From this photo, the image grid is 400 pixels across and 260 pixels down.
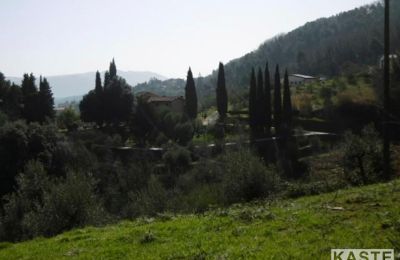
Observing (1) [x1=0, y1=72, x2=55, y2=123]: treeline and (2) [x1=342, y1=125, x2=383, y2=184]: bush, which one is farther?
(1) [x1=0, y1=72, x2=55, y2=123]: treeline

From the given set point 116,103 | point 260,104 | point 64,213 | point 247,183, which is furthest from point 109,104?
point 247,183

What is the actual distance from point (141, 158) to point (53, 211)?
28582 mm

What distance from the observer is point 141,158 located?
4531 centimetres

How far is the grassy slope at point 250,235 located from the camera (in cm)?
770

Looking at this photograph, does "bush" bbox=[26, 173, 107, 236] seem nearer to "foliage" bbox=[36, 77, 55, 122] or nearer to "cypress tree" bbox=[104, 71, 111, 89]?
"foliage" bbox=[36, 77, 55, 122]

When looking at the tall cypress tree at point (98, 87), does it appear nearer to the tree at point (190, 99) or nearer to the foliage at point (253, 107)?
the tree at point (190, 99)

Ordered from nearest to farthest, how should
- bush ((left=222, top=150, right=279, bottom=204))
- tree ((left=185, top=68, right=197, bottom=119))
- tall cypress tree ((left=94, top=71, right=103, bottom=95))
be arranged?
bush ((left=222, top=150, right=279, bottom=204)), tall cypress tree ((left=94, top=71, right=103, bottom=95)), tree ((left=185, top=68, right=197, bottom=119))

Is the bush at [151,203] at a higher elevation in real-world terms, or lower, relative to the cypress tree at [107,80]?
lower

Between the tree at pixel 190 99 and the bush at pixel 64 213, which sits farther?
the tree at pixel 190 99

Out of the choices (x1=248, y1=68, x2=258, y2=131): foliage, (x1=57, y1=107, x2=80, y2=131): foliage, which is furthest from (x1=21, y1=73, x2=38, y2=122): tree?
(x1=248, y1=68, x2=258, y2=131): foliage

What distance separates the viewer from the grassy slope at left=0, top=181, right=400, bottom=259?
7695 millimetres

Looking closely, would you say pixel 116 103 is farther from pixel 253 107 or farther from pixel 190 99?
pixel 253 107

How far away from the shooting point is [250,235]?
912 centimetres

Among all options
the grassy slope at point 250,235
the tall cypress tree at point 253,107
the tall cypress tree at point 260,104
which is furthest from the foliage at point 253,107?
the grassy slope at point 250,235
